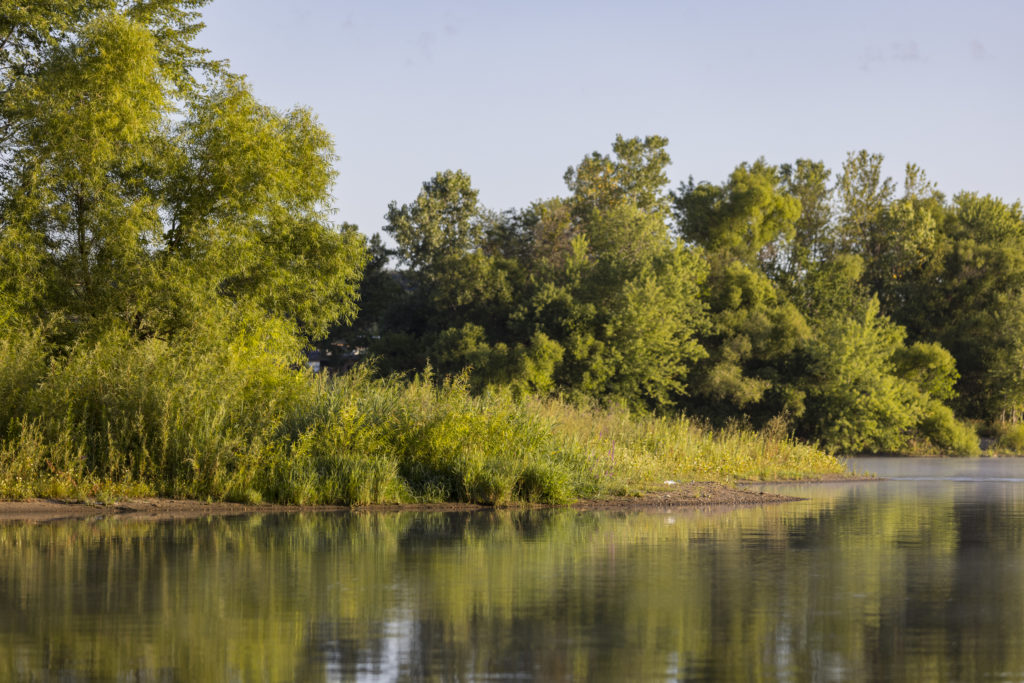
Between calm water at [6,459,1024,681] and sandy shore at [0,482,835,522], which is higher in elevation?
sandy shore at [0,482,835,522]

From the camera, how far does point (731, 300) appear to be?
67.9 meters

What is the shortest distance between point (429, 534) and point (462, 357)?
43918mm

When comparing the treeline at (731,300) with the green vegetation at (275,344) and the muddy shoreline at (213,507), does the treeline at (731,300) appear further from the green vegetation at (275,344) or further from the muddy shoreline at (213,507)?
the muddy shoreline at (213,507)

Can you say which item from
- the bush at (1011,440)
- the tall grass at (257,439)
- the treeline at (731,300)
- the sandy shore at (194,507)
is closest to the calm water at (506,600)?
the sandy shore at (194,507)

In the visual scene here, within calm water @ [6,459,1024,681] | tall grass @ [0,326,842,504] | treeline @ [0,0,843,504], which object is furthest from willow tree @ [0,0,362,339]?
calm water @ [6,459,1024,681]

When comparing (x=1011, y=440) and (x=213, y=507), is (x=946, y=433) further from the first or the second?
(x=213, y=507)

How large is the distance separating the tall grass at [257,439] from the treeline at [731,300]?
1147 inches

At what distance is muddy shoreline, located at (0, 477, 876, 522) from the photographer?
20812 mm

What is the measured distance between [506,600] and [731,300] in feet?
188

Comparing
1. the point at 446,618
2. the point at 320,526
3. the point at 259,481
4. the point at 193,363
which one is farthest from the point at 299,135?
the point at 446,618

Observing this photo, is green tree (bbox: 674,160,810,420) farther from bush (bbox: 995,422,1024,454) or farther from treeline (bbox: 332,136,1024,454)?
bush (bbox: 995,422,1024,454)

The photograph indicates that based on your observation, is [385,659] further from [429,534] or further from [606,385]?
[606,385]

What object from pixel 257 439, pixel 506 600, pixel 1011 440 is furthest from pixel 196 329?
pixel 1011 440

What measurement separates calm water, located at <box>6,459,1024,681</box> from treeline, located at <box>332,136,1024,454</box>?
3743 cm
